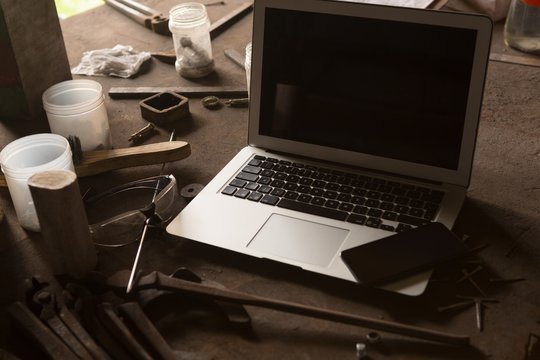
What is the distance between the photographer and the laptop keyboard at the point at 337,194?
0.98 meters

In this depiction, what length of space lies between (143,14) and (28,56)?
54 cm

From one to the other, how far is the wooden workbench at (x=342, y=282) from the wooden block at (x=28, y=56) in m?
0.05

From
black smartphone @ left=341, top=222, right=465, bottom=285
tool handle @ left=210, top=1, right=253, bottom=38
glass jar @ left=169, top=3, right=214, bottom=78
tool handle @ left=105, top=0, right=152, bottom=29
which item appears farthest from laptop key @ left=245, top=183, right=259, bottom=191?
tool handle @ left=105, top=0, right=152, bottom=29

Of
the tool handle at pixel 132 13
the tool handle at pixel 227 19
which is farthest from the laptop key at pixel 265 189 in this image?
the tool handle at pixel 132 13

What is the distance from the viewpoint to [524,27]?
1565 mm

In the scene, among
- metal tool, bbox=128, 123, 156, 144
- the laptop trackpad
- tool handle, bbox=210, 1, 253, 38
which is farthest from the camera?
tool handle, bbox=210, 1, 253, 38

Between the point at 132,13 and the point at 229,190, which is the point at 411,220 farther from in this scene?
the point at 132,13

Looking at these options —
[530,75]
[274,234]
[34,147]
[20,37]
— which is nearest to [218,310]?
[274,234]

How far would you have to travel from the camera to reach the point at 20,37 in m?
1.33

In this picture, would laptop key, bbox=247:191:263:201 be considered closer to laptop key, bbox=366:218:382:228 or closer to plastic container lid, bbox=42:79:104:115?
laptop key, bbox=366:218:382:228

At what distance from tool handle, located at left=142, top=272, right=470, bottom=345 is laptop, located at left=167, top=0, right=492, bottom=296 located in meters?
0.08

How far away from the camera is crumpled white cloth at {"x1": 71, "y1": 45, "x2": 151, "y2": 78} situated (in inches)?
62.2

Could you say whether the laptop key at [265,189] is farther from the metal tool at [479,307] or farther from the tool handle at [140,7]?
the tool handle at [140,7]

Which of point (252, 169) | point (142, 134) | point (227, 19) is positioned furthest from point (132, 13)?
point (252, 169)
